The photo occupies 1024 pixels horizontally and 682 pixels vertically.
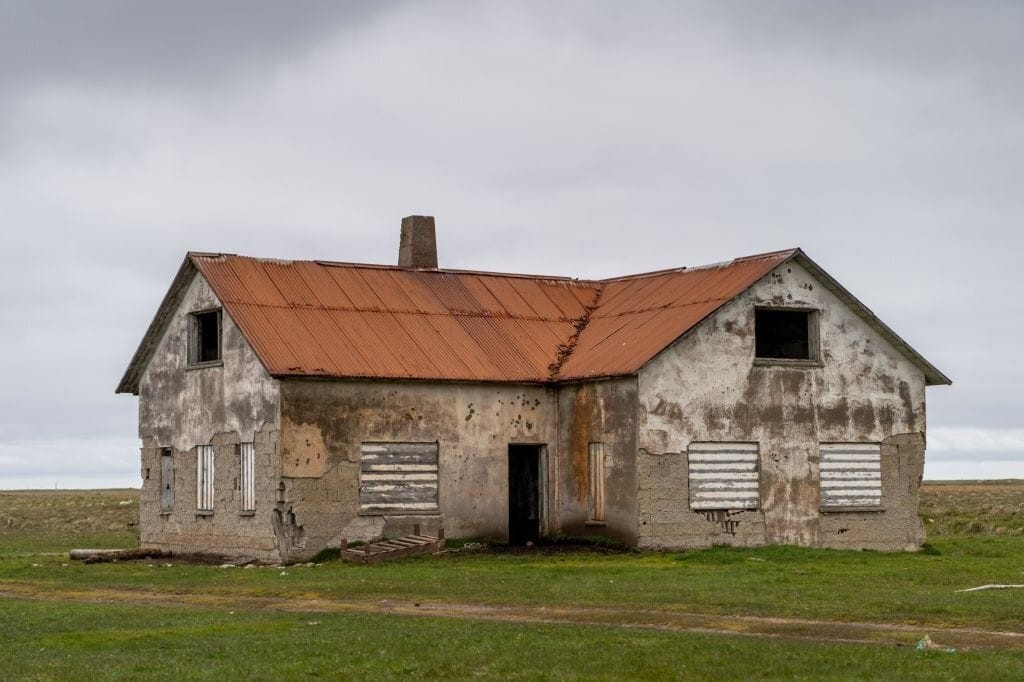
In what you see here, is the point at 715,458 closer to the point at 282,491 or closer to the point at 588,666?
the point at 282,491

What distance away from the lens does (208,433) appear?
116 feet

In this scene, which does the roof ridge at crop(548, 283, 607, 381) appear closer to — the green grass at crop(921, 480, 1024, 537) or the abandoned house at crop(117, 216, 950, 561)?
the abandoned house at crop(117, 216, 950, 561)

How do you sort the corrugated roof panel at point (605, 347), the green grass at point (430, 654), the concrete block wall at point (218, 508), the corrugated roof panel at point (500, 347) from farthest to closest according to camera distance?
the corrugated roof panel at point (500, 347) → the corrugated roof panel at point (605, 347) → the concrete block wall at point (218, 508) → the green grass at point (430, 654)

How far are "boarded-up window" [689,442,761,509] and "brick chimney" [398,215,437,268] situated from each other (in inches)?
396

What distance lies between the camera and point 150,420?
37.9 metres

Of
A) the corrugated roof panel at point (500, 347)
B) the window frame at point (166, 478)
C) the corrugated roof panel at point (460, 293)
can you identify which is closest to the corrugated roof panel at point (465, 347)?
the corrugated roof panel at point (500, 347)

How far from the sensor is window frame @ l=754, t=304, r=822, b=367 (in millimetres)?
34781

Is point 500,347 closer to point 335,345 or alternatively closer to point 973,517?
point 335,345

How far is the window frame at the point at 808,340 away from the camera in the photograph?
3478cm

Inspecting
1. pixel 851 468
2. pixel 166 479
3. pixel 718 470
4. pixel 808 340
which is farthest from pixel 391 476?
pixel 851 468

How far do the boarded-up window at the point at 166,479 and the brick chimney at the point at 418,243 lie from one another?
7693 mm

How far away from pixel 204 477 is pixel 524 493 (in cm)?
734

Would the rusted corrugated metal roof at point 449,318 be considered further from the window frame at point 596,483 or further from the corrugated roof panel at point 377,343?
the window frame at point 596,483

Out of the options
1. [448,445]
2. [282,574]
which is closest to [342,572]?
[282,574]
